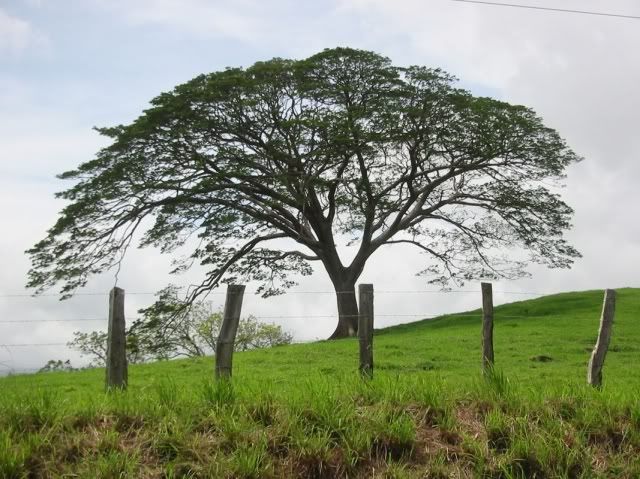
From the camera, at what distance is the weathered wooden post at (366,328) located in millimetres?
9680

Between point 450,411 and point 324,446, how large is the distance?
5.07 feet

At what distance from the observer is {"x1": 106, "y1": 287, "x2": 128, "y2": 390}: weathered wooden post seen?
858cm

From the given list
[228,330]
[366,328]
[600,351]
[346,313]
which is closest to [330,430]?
[228,330]

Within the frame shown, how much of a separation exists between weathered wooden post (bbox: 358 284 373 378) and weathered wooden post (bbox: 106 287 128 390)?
10.0 feet

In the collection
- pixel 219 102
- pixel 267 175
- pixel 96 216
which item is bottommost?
pixel 96 216

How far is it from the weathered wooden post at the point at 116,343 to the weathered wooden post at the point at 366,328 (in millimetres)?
3061

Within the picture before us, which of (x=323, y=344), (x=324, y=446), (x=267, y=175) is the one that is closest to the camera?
(x=324, y=446)

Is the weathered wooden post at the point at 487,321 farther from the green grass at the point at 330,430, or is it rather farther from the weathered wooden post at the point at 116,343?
the weathered wooden post at the point at 116,343

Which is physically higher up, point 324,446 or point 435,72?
point 435,72

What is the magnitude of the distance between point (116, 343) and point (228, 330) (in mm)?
1358

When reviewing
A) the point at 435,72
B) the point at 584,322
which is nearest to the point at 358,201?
the point at 435,72

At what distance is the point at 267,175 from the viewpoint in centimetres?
2781

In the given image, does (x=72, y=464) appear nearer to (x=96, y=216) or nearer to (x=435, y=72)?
(x=96, y=216)

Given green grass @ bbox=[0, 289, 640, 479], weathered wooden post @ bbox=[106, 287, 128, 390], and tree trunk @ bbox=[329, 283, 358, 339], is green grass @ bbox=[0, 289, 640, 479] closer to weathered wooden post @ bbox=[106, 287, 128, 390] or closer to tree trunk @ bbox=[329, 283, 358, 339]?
weathered wooden post @ bbox=[106, 287, 128, 390]
